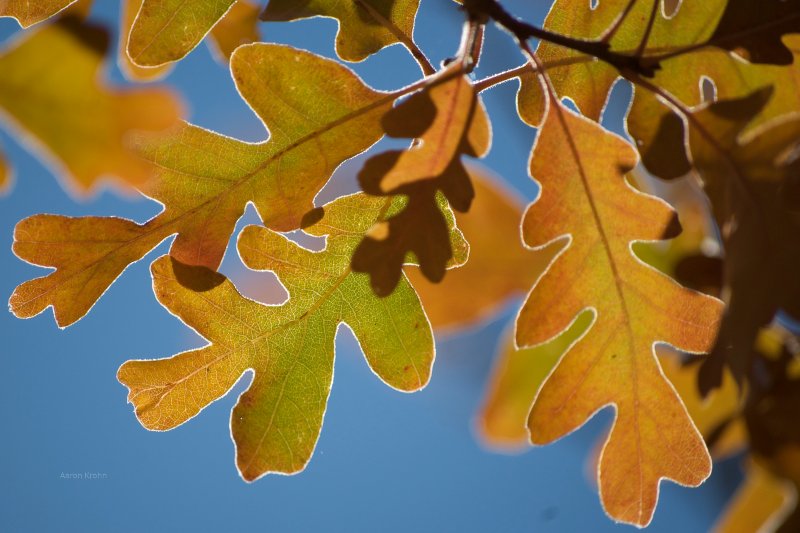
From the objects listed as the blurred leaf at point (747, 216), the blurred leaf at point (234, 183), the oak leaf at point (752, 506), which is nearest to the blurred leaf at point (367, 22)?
the blurred leaf at point (234, 183)

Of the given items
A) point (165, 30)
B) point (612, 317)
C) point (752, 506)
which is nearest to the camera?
point (165, 30)

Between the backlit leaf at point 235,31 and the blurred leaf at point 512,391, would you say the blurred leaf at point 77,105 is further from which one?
the blurred leaf at point 512,391

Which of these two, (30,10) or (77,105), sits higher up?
(30,10)

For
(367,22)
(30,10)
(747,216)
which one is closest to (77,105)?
(30,10)

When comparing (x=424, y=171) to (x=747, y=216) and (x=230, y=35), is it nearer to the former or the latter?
(x=747, y=216)

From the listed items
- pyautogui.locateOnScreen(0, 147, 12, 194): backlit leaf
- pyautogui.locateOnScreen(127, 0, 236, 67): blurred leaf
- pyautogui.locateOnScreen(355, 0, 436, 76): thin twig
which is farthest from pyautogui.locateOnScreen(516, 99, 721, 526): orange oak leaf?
pyautogui.locateOnScreen(0, 147, 12, 194): backlit leaf

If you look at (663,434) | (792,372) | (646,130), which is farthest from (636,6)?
(792,372)
